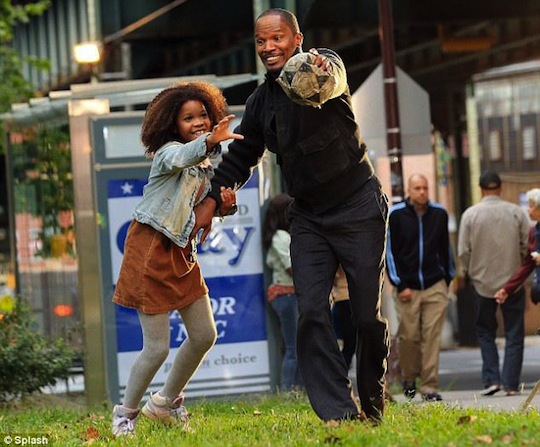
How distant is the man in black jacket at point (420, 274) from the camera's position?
14.5 metres

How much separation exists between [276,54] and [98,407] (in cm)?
601

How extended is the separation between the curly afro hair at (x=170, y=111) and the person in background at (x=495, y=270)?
606cm

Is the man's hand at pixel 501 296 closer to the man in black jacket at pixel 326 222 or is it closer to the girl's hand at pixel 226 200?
the man in black jacket at pixel 326 222

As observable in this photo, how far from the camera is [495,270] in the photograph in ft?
48.7

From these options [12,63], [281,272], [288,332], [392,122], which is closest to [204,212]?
[281,272]

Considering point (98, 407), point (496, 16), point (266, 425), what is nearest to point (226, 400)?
point (98, 407)

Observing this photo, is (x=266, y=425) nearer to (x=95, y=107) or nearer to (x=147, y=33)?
(x=95, y=107)

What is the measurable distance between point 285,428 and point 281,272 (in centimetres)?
535

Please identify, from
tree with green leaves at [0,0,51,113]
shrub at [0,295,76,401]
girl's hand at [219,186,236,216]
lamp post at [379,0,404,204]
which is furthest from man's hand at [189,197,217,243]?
tree with green leaves at [0,0,51,113]

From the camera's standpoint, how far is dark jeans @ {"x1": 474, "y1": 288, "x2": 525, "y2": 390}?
14.6 m

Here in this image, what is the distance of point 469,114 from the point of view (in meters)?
28.2

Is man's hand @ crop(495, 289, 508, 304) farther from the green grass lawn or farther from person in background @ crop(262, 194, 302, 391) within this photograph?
the green grass lawn

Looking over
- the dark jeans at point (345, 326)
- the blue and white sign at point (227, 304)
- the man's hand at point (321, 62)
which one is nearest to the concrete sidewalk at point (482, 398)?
the dark jeans at point (345, 326)

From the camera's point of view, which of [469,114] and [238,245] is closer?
[238,245]
